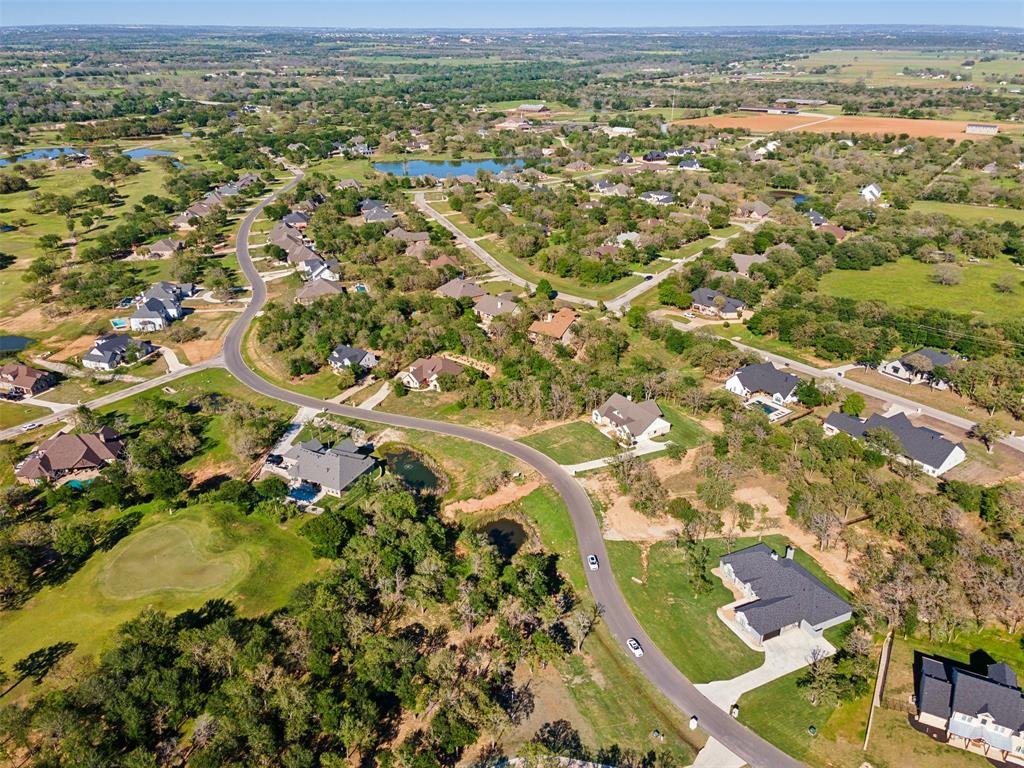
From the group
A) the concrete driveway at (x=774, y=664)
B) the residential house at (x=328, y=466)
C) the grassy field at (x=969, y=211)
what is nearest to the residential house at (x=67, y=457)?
the residential house at (x=328, y=466)

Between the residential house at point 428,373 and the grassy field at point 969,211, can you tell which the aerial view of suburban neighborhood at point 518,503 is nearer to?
the residential house at point 428,373

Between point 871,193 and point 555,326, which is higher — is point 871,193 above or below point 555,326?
above

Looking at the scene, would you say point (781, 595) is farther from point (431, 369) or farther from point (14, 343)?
point (14, 343)

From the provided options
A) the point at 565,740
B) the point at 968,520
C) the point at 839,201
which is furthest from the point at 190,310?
the point at 839,201

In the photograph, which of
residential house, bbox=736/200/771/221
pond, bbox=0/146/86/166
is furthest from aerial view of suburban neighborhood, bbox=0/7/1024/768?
pond, bbox=0/146/86/166

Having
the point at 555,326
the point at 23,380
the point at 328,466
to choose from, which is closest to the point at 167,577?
the point at 328,466

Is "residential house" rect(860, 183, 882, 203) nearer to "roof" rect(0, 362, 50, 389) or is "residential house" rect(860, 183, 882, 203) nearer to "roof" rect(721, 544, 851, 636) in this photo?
"roof" rect(721, 544, 851, 636)
